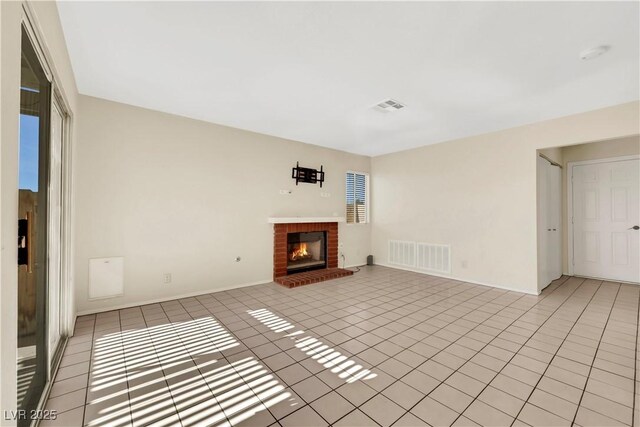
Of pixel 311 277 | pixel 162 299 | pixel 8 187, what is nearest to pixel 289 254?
pixel 311 277

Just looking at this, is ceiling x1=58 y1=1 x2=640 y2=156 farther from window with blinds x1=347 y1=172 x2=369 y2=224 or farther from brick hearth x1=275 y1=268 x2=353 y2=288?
brick hearth x1=275 y1=268 x2=353 y2=288

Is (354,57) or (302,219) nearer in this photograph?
(354,57)

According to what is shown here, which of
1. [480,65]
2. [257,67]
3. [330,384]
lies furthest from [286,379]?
[480,65]

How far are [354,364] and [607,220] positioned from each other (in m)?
5.75

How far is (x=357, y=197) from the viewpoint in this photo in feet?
21.9

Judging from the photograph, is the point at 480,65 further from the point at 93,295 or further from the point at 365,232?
the point at 93,295

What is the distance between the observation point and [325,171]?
595cm

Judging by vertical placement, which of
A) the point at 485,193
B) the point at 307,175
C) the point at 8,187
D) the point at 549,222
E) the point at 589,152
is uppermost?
the point at 589,152

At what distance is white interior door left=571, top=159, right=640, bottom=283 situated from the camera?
4781 mm

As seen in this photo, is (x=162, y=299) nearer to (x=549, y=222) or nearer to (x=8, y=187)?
(x=8, y=187)

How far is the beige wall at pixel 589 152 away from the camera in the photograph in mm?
4812

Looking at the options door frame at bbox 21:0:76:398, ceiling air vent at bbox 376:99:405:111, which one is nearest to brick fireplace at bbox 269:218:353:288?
ceiling air vent at bbox 376:99:405:111

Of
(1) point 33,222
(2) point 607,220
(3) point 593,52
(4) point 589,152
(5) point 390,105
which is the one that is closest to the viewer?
(1) point 33,222

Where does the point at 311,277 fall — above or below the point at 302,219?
below
